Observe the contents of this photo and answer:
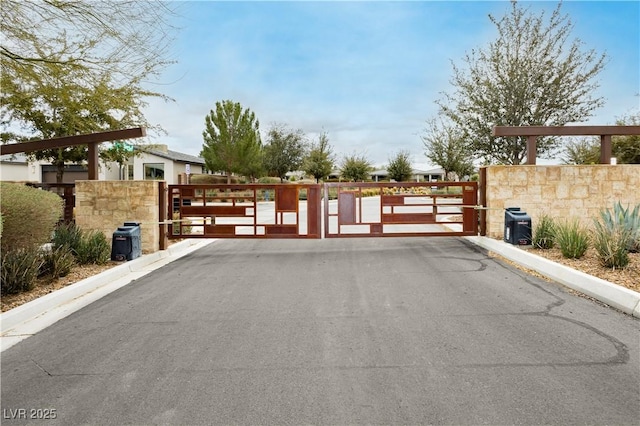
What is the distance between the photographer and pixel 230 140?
38812 millimetres

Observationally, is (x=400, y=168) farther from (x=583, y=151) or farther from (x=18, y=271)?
(x=18, y=271)

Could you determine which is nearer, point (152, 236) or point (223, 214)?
point (152, 236)

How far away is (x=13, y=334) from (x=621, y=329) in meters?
7.09

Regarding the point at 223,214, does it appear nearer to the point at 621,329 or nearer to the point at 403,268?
the point at 403,268

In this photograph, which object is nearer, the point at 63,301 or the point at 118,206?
the point at 63,301

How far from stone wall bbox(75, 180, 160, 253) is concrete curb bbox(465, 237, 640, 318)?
8.22m

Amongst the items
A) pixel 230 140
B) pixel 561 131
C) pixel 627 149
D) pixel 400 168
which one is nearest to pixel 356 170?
pixel 400 168

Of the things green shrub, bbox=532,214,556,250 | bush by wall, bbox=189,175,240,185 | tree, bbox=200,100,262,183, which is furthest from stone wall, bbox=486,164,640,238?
bush by wall, bbox=189,175,240,185

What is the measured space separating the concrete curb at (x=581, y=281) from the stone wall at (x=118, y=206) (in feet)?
27.0

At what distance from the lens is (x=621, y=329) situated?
4.74 meters

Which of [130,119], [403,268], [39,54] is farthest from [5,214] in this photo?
[130,119]

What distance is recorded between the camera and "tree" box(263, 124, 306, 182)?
159 ft

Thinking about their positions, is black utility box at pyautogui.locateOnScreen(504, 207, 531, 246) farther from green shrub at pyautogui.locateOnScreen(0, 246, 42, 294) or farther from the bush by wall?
the bush by wall

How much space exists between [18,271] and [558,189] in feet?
38.0
